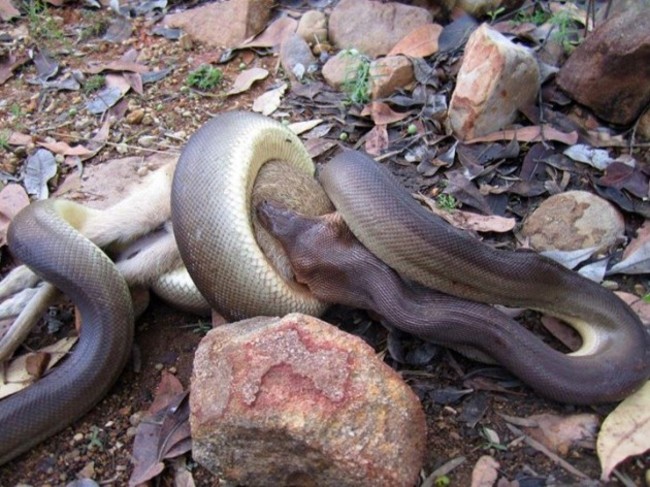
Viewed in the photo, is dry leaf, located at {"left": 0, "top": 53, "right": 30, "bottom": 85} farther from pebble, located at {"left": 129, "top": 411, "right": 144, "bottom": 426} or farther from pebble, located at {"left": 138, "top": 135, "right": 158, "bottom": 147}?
pebble, located at {"left": 129, "top": 411, "right": 144, "bottom": 426}

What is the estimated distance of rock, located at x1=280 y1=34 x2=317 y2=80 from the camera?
4723mm

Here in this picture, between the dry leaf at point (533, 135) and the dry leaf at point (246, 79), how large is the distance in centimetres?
165

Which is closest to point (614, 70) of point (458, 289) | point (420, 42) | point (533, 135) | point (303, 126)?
point (533, 135)

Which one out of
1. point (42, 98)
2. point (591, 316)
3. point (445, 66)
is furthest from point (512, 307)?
point (42, 98)

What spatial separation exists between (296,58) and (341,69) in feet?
1.44

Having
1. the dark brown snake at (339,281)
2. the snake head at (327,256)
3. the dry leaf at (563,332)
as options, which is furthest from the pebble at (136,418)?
the dry leaf at (563,332)

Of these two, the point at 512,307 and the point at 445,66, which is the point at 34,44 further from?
the point at 512,307

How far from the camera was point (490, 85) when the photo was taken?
3.72m

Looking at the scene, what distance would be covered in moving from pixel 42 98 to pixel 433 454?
12.7 ft

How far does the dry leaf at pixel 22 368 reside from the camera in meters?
3.22

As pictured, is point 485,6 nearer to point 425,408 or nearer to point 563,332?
point 563,332

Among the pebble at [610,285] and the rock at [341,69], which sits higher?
the rock at [341,69]

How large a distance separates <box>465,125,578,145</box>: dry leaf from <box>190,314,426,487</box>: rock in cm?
→ 201

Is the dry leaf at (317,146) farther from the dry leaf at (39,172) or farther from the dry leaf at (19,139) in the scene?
the dry leaf at (19,139)
